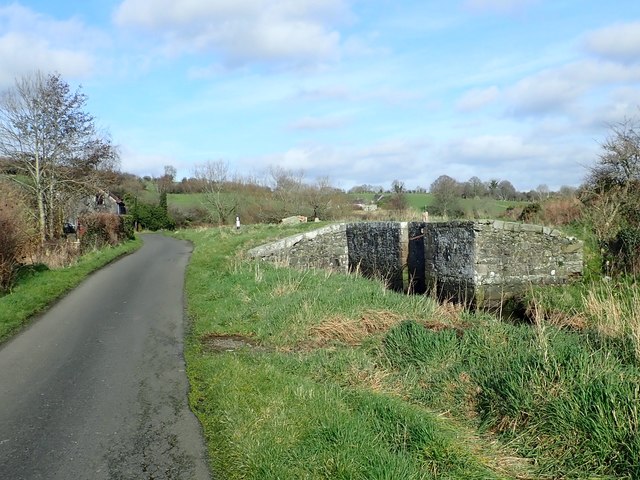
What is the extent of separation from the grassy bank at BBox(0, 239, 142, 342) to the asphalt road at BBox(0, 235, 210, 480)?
Answer: 0.41 metres

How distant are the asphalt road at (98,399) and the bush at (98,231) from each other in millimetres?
14774

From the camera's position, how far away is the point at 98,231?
92.9 ft

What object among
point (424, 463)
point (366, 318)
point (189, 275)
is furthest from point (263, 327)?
point (189, 275)

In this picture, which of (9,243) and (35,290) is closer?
(35,290)

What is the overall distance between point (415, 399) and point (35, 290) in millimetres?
11607

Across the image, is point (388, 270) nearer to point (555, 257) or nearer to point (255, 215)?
point (555, 257)

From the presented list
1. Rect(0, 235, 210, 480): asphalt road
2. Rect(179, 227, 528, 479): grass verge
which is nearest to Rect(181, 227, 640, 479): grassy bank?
Rect(179, 227, 528, 479): grass verge

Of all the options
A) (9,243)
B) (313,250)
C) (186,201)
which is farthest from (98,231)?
(186,201)

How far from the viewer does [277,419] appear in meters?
5.25

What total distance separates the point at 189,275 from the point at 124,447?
1328cm

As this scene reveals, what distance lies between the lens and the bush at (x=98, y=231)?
26.1m

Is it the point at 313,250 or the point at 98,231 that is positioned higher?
the point at 98,231

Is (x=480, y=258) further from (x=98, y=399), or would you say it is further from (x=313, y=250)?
(x=98, y=399)

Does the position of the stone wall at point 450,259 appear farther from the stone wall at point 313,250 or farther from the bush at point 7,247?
the bush at point 7,247
